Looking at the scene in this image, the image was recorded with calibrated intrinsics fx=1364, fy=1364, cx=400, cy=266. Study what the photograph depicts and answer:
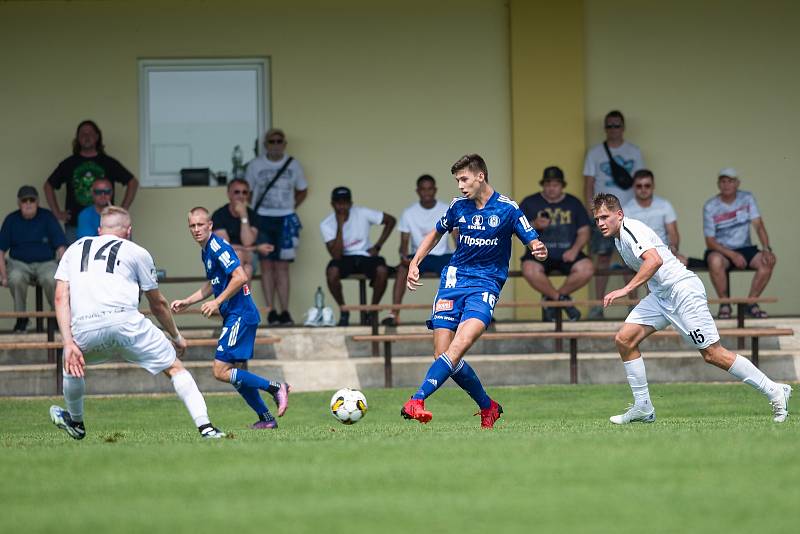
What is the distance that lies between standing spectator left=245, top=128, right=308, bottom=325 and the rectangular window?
2.35 feet

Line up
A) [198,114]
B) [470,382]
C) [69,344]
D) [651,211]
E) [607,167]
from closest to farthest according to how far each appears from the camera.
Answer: [69,344], [470,382], [651,211], [607,167], [198,114]

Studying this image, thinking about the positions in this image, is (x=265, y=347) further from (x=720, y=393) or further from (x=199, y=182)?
(x=720, y=393)

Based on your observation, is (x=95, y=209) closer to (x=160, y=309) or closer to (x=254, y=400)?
(x=254, y=400)

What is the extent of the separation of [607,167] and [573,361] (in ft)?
10.5

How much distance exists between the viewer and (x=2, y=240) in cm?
1569

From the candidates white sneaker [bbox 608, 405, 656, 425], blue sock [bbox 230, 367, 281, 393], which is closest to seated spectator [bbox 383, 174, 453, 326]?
blue sock [bbox 230, 367, 281, 393]

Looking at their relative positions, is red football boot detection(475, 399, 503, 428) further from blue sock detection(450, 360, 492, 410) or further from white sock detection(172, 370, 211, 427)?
white sock detection(172, 370, 211, 427)

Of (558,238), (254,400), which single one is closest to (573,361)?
(558,238)

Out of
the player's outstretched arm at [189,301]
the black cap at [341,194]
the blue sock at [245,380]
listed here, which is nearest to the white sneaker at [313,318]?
the black cap at [341,194]

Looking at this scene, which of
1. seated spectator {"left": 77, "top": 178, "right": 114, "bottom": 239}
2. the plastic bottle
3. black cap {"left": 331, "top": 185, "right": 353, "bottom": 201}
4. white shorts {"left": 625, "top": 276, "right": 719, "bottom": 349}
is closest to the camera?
white shorts {"left": 625, "top": 276, "right": 719, "bottom": 349}

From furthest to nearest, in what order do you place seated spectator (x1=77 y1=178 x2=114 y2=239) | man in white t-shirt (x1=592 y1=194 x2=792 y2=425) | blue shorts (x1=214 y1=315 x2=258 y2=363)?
seated spectator (x1=77 y1=178 x2=114 y2=239), blue shorts (x1=214 y1=315 x2=258 y2=363), man in white t-shirt (x1=592 y1=194 x2=792 y2=425)

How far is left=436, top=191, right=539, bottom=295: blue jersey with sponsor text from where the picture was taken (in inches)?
401

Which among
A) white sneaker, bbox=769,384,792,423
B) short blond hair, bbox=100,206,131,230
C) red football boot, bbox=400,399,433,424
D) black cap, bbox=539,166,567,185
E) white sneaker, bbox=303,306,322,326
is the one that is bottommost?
white sneaker, bbox=769,384,792,423

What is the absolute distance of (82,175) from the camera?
16406 mm
